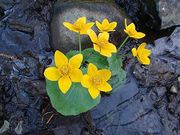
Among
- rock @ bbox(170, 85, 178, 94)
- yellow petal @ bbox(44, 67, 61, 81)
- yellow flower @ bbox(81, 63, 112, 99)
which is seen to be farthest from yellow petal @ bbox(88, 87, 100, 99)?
rock @ bbox(170, 85, 178, 94)

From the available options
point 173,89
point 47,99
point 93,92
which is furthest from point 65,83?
point 173,89

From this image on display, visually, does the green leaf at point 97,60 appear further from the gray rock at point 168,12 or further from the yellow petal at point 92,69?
the gray rock at point 168,12

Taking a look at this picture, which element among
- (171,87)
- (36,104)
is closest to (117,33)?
(171,87)

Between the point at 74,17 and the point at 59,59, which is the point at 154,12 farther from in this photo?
the point at 59,59

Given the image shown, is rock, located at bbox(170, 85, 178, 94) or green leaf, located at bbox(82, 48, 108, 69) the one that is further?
rock, located at bbox(170, 85, 178, 94)

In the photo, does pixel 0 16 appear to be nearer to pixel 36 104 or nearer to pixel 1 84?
pixel 1 84

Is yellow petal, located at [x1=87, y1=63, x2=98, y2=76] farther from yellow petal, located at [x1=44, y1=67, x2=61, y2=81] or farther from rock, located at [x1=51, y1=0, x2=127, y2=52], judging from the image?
rock, located at [x1=51, y1=0, x2=127, y2=52]
